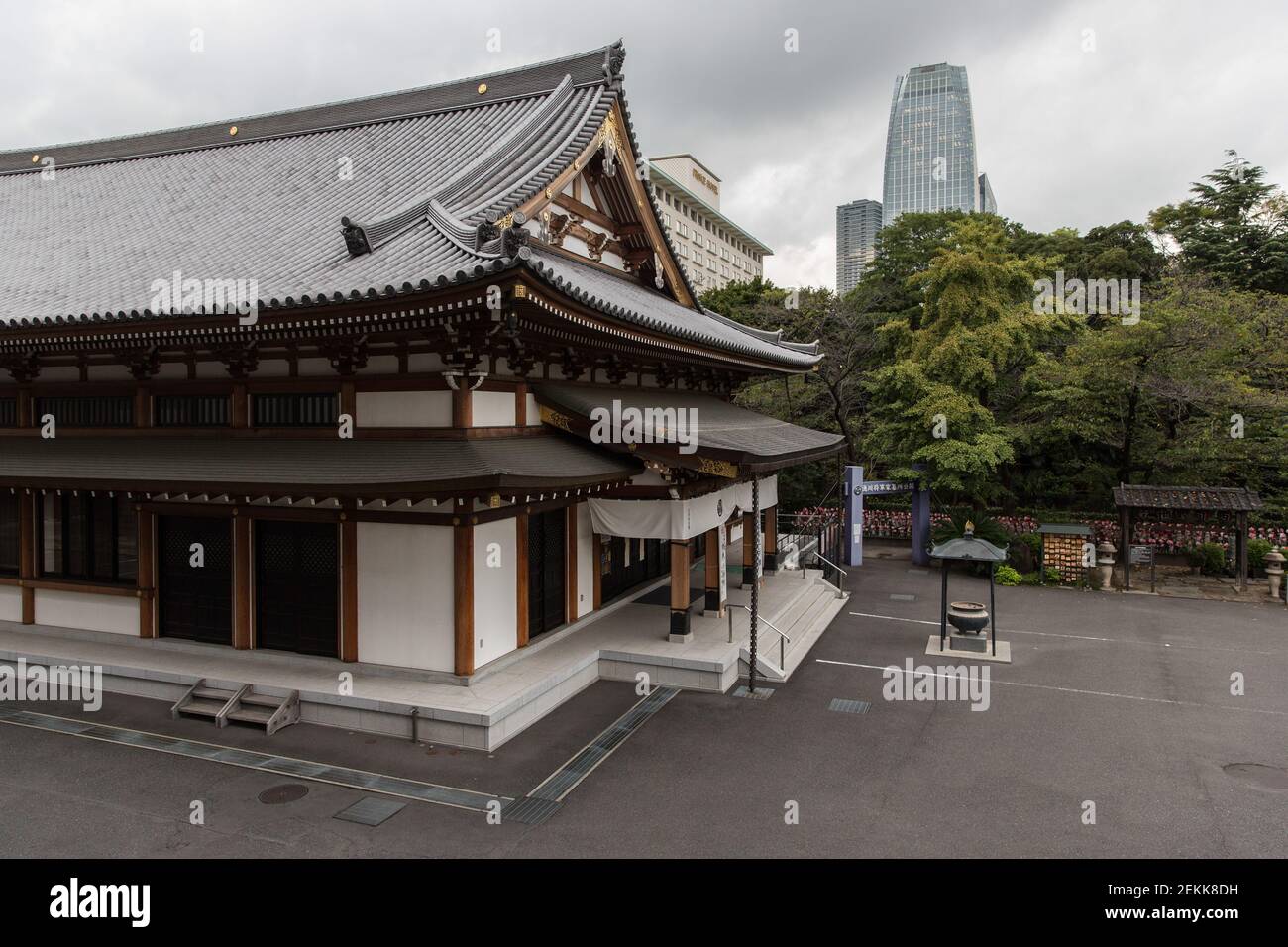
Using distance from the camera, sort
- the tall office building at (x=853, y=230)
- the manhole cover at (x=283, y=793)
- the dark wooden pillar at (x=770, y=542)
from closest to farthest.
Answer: the manhole cover at (x=283, y=793), the dark wooden pillar at (x=770, y=542), the tall office building at (x=853, y=230)

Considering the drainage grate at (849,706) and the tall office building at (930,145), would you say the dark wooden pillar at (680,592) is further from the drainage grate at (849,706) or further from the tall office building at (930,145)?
the tall office building at (930,145)

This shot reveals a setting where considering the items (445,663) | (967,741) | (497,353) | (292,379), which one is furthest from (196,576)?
(967,741)

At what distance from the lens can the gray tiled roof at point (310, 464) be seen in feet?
36.0

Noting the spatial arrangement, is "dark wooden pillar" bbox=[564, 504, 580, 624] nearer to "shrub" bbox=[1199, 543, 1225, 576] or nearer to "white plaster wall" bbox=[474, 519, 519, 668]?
"white plaster wall" bbox=[474, 519, 519, 668]

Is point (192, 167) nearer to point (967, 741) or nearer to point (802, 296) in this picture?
point (967, 741)

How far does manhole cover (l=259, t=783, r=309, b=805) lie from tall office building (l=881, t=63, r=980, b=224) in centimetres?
6523

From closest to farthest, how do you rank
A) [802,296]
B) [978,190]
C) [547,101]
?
[547,101] < [802,296] < [978,190]

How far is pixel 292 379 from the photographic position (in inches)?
521

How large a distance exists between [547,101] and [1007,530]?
20347mm

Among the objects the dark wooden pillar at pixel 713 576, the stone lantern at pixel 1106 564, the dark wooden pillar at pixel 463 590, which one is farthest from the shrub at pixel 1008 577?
the dark wooden pillar at pixel 463 590

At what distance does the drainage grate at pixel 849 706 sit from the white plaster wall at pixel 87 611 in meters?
12.9

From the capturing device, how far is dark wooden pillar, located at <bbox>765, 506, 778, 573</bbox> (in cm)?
2302

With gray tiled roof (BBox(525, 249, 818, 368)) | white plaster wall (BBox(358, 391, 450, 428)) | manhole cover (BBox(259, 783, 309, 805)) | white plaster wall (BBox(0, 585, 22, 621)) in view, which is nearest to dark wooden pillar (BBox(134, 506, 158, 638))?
white plaster wall (BBox(0, 585, 22, 621))

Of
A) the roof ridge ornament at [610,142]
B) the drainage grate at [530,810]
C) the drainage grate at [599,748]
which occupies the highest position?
the roof ridge ornament at [610,142]
